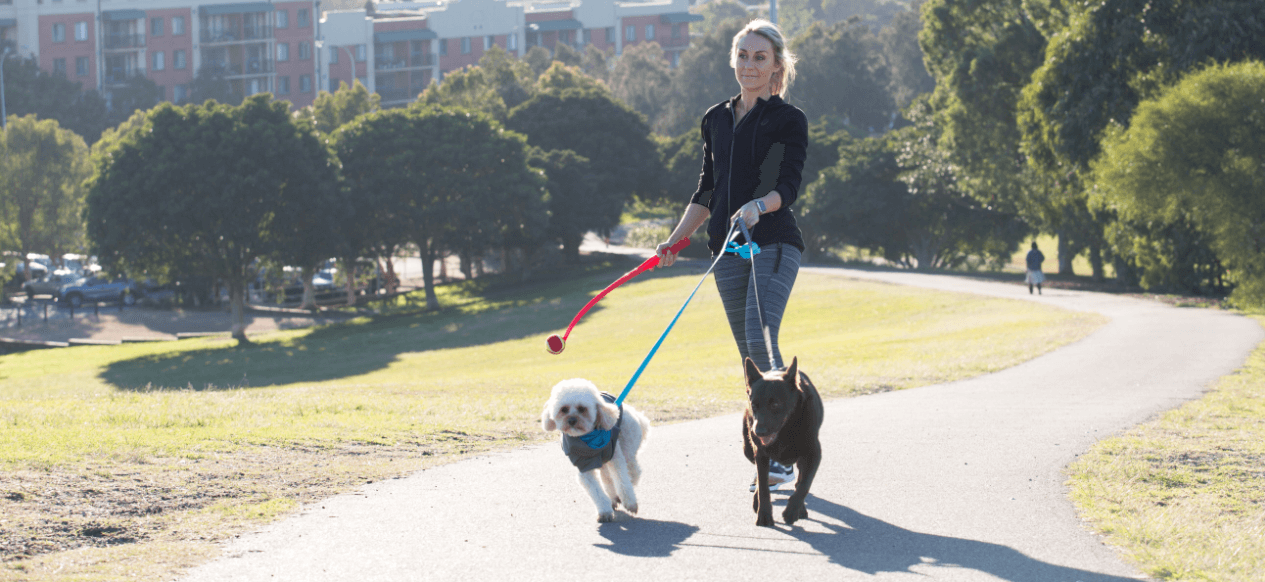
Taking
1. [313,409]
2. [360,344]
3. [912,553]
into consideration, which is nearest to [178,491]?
[912,553]

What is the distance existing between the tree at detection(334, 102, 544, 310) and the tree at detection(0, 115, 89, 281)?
70.2 feet

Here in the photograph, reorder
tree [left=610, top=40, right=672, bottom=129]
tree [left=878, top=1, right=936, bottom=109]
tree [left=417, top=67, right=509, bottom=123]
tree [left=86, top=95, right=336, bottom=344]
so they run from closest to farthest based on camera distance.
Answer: tree [left=86, top=95, right=336, bottom=344]
tree [left=417, top=67, right=509, bottom=123]
tree [left=610, top=40, right=672, bottom=129]
tree [left=878, top=1, right=936, bottom=109]

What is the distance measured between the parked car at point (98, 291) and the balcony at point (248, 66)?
48733 millimetres

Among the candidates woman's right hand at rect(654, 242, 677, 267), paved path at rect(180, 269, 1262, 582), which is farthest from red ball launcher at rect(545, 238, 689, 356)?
paved path at rect(180, 269, 1262, 582)

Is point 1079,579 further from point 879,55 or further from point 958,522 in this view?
point 879,55

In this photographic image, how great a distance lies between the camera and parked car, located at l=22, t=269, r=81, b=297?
189ft

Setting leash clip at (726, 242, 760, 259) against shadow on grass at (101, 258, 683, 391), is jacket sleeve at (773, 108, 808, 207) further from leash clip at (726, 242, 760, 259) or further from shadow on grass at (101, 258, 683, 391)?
shadow on grass at (101, 258, 683, 391)

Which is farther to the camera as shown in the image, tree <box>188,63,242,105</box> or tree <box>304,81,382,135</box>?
tree <box>188,63,242,105</box>

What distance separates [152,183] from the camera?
123 feet

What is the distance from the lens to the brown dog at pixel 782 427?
4480mm

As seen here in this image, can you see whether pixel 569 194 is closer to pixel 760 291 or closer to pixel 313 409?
pixel 313 409

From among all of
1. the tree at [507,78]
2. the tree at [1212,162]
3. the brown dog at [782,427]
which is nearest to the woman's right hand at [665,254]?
the brown dog at [782,427]

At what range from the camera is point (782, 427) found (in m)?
4.61

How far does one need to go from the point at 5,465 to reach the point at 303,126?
38.1m
